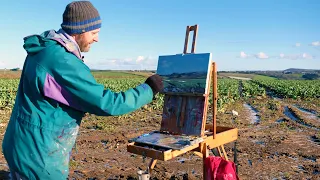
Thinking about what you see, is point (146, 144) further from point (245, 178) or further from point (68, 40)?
point (245, 178)

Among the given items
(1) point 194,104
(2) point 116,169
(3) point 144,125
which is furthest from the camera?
(3) point 144,125

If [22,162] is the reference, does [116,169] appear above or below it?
below

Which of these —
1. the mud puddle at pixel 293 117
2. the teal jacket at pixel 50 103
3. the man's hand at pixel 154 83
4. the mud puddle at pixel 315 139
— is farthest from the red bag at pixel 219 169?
the mud puddle at pixel 293 117

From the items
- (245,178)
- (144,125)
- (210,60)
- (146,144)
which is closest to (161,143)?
(146,144)

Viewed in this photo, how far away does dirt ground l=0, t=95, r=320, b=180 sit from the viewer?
661 centimetres

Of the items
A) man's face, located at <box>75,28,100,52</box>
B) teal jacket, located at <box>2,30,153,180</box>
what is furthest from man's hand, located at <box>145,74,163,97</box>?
man's face, located at <box>75,28,100,52</box>

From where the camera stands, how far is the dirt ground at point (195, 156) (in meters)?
6.61

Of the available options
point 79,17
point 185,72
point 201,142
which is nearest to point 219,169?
point 201,142

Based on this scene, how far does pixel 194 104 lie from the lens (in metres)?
4.42

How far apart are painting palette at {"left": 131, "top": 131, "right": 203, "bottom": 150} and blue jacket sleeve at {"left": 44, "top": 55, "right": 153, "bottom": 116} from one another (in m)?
1.68

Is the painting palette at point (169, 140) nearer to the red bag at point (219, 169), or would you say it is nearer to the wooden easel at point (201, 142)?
the wooden easel at point (201, 142)

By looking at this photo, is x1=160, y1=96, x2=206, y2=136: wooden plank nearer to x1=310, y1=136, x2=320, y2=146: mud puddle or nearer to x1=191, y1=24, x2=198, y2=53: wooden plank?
x1=191, y1=24, x2=198, y2=53: wooden plank

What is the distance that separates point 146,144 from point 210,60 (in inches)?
52.8

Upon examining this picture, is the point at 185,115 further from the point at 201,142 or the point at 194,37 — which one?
the point at 194,37
